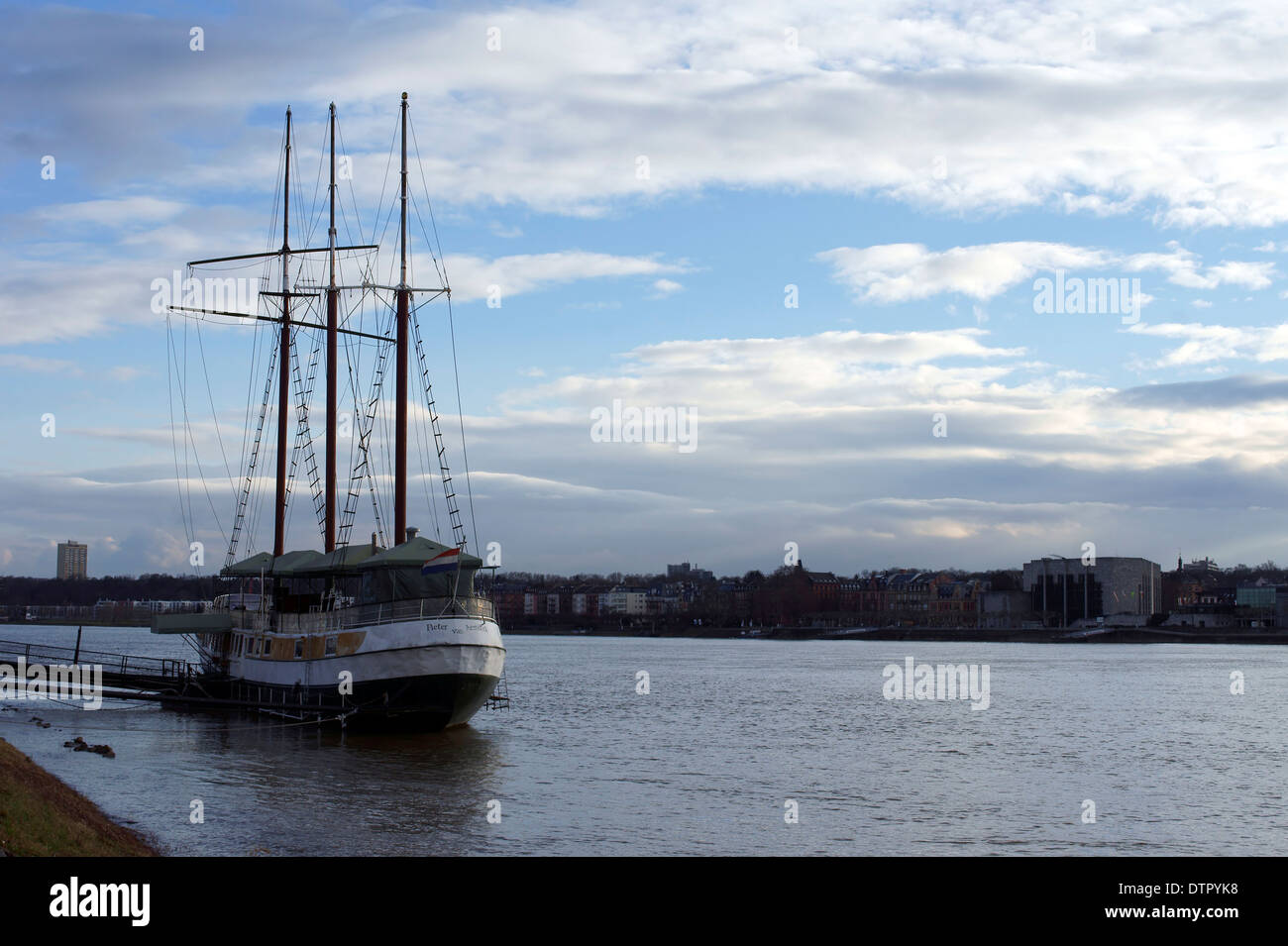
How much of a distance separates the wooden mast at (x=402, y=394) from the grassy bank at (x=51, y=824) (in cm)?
2932

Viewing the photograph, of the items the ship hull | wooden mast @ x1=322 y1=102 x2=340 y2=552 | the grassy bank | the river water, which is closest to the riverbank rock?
the river water

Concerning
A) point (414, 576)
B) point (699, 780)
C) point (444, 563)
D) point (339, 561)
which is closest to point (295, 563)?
point (339, 561)

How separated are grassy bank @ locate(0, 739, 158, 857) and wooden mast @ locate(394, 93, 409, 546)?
96.2 ft

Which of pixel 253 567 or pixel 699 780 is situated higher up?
pixel 253 567

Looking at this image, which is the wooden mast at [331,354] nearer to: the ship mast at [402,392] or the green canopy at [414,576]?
the ship mast at [402,392]

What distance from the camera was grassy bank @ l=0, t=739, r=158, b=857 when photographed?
2033 cm

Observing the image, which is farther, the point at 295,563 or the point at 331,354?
the point at 331,354

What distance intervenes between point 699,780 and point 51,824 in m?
24.5

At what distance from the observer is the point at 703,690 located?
97.1m

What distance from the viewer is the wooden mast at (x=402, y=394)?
200ft

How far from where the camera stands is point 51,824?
73.9 feet

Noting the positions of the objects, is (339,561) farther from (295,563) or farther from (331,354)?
(331,354)
